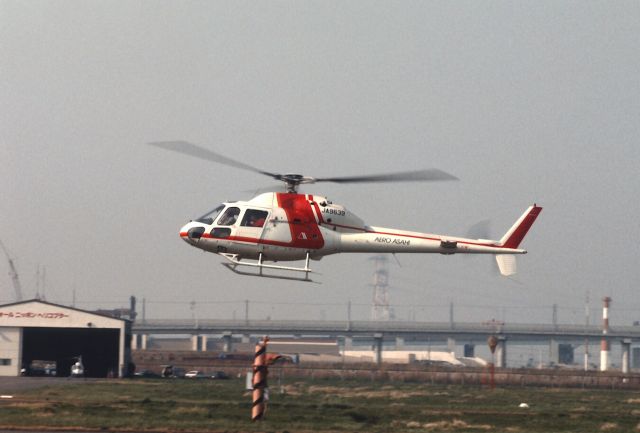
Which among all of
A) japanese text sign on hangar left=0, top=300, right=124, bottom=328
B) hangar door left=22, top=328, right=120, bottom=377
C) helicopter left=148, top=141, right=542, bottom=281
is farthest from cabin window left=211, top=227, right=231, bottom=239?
hangar door left=22, top=328, right=120, bottom=377

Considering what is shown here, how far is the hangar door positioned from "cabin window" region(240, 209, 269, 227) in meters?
60.8

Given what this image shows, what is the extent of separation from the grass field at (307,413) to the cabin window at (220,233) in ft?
26.1

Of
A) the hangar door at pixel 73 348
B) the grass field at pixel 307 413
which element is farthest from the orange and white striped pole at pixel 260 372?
the hangar door at pixel 73 348

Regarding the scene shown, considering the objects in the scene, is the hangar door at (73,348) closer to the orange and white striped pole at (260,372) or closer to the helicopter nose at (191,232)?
the helicopter nose at (191,232)

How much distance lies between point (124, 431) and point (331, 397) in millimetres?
30495

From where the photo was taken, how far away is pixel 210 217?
41.8 meters

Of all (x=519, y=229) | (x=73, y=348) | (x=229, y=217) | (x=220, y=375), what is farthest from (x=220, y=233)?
(x=73, y=348)

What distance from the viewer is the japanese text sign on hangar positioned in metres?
97.6

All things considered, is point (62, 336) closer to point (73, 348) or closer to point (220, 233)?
point (73, 348)

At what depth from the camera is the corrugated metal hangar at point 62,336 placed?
9719 cm

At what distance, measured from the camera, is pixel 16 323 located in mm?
98000

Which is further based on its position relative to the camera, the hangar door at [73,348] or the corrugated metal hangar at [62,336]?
the hangar door at [73,348]

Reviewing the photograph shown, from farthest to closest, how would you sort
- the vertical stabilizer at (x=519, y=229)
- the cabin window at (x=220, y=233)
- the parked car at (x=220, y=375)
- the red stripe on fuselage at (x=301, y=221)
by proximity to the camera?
the parked car at (x=220, y=375) < the vertical stabilizer at (x=519, y=229) < the red stripe on fuselage at (x=301, y=221) < the cabin window at (x=220, y=233)

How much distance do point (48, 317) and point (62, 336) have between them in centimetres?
837
